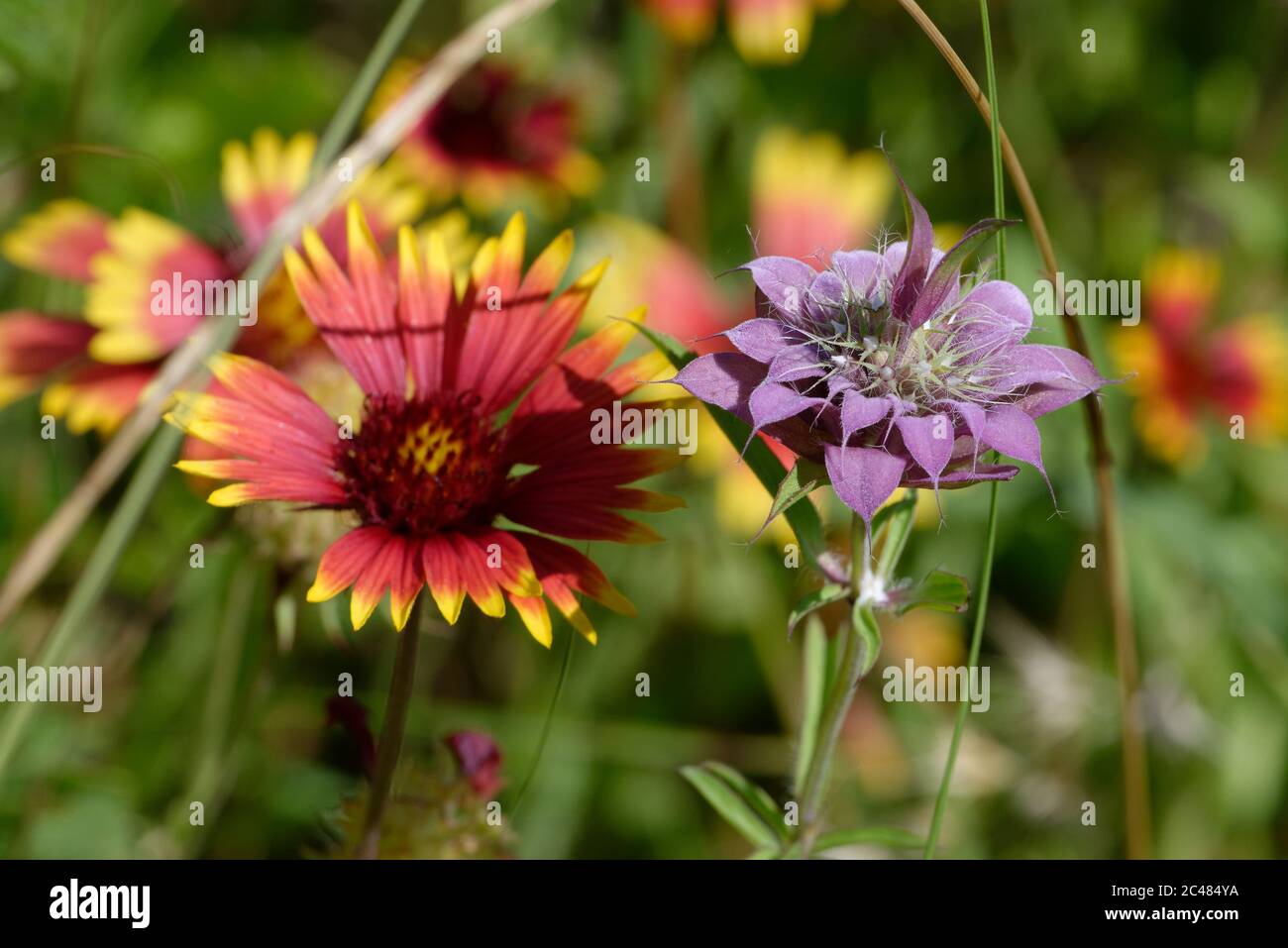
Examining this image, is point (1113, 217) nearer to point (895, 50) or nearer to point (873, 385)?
point (895, 50)

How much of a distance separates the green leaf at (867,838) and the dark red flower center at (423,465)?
1.40ft

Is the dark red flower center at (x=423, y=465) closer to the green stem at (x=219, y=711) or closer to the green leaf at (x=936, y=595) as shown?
the green stem at (x=219, y=711)

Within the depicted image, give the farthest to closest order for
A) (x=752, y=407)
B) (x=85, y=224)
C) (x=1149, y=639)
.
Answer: (x=1149, y=639)
(x=85, y=224)
(x=752, y=407)

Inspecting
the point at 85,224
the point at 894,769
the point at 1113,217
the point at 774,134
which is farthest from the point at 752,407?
the point at 1113,217

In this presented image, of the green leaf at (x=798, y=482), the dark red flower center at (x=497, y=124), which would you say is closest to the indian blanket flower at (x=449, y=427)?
the green leaf at (x=798, y=482)

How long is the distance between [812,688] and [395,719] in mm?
411

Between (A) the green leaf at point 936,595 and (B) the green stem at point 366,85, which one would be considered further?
(B) the green stem at point 366,85

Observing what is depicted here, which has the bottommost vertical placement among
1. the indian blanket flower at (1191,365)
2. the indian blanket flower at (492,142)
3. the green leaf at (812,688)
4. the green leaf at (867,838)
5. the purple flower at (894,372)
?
the green leaf at (867,838)

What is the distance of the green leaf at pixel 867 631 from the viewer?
89 centimetres

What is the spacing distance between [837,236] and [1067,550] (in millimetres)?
750

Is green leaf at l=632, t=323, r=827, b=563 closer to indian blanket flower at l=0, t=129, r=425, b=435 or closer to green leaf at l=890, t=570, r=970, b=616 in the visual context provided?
green leaf at l=890, t=570, r=970, b=616

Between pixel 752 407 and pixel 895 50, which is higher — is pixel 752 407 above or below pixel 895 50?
below

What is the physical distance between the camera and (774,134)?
7.55ft

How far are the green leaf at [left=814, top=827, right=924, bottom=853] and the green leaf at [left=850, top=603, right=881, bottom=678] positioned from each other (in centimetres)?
18
